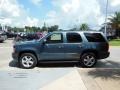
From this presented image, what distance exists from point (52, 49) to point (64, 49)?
1.79 feet

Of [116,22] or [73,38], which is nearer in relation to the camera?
[73,38]

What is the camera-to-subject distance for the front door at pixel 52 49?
1395 cm

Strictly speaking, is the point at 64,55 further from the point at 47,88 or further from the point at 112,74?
the point at 47,88

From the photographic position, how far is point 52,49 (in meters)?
14.0

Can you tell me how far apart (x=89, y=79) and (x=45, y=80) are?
5.09 ft

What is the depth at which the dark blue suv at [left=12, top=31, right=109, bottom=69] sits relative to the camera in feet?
45.6

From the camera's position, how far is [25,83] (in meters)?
10.3

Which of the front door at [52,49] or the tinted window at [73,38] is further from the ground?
the tinted window at [73,38]

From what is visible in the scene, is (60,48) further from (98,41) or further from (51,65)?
(98,41)

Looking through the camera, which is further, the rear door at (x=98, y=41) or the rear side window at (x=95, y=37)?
the rear side window at (x=95, y=37)

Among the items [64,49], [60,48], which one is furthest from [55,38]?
[64,49]

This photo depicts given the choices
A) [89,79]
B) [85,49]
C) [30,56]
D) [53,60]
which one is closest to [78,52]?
[85,49]

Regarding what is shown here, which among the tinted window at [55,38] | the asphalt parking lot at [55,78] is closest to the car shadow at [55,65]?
the asphalt parking lot at [55,78]

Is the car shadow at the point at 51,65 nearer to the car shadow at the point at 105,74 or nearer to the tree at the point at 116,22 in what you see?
the car shadow at the point at 105,74
